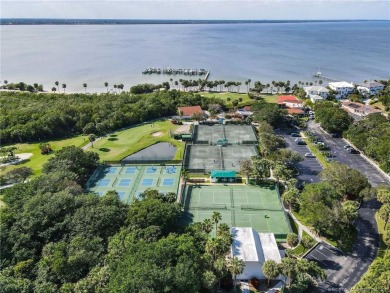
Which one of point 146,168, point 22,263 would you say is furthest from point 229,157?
point 22,263

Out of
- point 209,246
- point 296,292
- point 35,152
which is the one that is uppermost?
point 209,246

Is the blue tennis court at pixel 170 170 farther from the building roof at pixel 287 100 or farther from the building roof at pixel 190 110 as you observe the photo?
the building roof at pixel 287 100

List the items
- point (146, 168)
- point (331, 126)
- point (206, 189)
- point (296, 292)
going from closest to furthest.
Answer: point (296, 292)
point (206, 189)
point (146, 168)
point (331, 126)

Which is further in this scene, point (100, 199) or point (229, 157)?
point (229, 157)

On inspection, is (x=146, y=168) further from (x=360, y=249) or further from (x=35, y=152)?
(x=360, y=249)

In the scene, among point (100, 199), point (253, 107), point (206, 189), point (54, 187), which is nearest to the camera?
point (100, 199)

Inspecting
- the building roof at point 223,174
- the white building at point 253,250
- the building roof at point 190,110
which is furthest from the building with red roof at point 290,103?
the white building at point 253,250

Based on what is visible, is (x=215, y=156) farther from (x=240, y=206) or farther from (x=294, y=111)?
(x=294, y=111)
